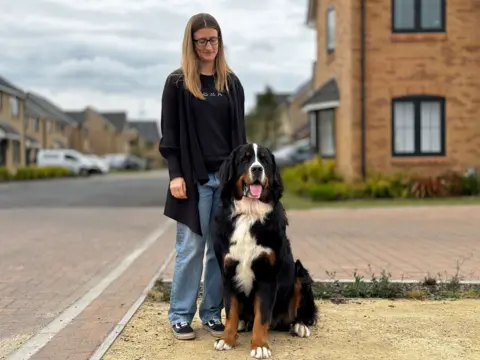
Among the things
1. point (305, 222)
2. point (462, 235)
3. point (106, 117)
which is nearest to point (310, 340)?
point (462, 235)

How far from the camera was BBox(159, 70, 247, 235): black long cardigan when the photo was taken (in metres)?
4.88

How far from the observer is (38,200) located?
70.7 ft

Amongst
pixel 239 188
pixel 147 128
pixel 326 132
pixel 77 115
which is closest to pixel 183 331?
pixel 239 188

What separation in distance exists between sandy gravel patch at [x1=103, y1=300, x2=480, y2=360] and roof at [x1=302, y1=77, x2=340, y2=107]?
15147mm

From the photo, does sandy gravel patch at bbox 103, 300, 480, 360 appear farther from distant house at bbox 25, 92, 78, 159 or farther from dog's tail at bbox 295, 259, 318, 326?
distant house at bbox 25, 92, 78, 159

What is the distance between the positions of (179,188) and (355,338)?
71.6 inches

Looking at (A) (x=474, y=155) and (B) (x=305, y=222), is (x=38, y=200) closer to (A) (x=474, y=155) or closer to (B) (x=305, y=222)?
(B) (x=305, y=222)

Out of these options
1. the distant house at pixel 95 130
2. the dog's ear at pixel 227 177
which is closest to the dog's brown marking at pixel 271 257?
the dog's ear at pixel 227 177

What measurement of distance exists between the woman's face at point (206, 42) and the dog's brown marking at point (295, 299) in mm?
1902

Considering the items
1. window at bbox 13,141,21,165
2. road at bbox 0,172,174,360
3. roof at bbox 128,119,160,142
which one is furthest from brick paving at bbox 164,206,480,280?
roof at bbox 128,119,160,142

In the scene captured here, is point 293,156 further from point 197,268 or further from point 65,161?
point 197,268

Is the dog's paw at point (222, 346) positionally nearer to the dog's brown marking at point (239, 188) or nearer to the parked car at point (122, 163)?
the dog's brown marking at point (239, 188)

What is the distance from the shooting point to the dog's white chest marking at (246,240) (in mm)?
4367

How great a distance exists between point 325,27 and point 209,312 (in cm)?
1940
